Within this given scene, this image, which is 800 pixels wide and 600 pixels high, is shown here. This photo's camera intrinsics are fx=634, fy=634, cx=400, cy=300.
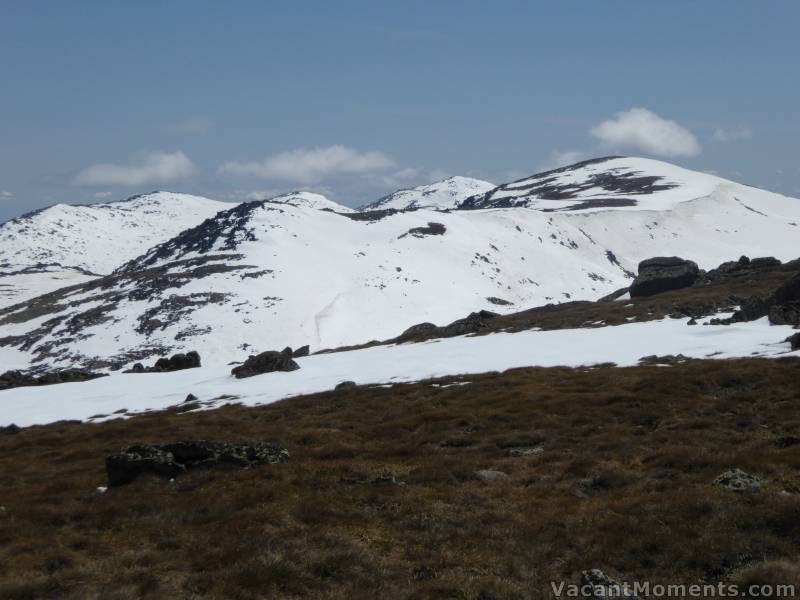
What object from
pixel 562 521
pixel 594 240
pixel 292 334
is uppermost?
pixel 594 240

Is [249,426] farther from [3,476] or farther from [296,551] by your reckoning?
[296,551]

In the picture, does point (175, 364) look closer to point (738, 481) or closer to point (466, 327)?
point (466, 327)

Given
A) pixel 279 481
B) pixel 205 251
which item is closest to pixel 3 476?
pixel 279 481

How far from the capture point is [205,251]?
139250mm

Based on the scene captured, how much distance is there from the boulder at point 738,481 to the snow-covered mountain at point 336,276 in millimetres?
74449

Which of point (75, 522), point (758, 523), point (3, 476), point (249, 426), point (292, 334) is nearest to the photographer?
point (758, 523)

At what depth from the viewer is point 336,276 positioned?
115 metres

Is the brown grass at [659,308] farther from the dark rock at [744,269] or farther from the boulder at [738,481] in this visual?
the boulder at [738,481]

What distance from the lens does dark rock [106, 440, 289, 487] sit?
18.9 m

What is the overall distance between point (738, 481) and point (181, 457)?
15.4 m

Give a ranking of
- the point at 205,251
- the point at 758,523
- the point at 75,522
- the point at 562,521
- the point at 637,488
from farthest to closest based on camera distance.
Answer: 1. the point at 205,251
2. the point at 75,522
3. the point at 637,488
4. the point at 562,521
5. the point at 758,523

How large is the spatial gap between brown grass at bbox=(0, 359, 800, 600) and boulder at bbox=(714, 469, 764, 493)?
337mm

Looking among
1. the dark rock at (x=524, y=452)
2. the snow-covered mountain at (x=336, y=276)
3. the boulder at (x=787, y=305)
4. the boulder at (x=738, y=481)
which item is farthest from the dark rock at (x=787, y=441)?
the snow-covered mountain at (x=336, y=276)

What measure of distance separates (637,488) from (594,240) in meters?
156
